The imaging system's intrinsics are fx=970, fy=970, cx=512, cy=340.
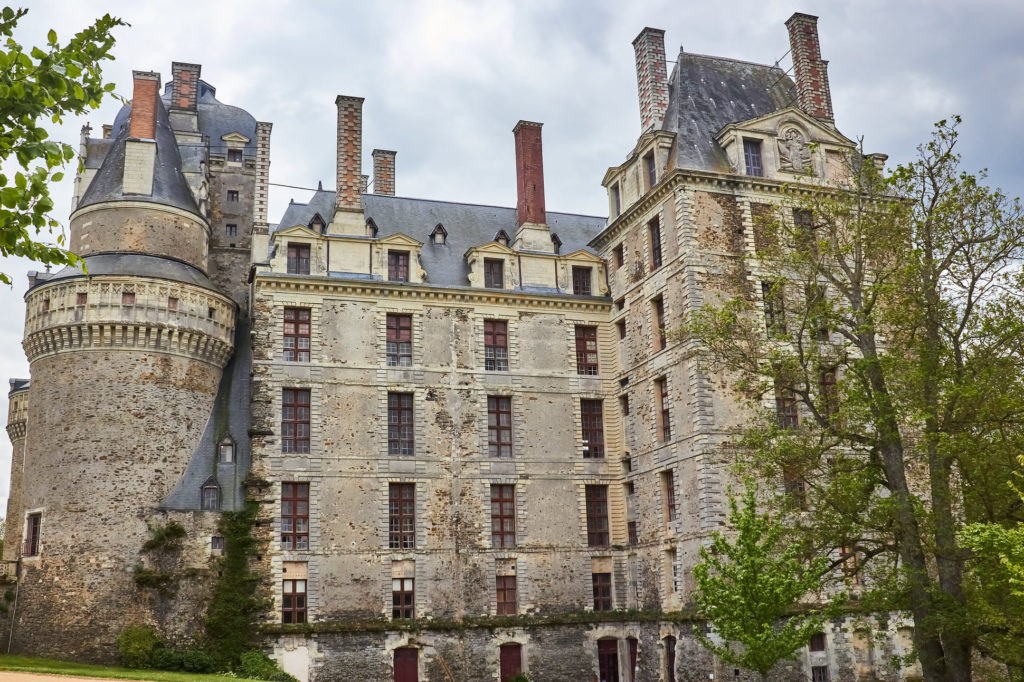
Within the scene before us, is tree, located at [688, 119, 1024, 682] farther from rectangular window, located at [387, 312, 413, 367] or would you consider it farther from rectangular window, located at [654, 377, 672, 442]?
rectangular window, located at [387, 312, 413, 367]

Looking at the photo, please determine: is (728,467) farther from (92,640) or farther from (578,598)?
(92,640)

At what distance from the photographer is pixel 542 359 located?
31.7m

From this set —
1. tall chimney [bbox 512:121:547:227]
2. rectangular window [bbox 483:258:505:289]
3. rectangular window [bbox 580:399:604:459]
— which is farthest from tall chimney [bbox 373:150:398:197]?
rectangular window [bbox 580:399:604:459]

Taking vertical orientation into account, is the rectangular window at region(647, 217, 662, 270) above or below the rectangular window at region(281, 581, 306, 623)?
above

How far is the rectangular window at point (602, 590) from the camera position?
98.9 feet

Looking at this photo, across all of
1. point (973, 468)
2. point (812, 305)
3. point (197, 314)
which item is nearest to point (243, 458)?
point (197, 314)

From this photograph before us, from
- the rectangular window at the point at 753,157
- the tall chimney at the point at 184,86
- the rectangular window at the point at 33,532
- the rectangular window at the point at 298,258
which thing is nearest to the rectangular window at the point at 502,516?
the rectangular window at the point at 298,258

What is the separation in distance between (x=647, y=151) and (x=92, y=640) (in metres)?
21.5

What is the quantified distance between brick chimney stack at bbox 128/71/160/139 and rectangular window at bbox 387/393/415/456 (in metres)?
11.7

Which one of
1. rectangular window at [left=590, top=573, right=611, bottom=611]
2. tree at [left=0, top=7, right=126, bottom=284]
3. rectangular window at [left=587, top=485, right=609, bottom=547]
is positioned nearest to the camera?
tree at [left=0, top=7, right=126, bottom=284]

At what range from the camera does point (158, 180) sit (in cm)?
3116

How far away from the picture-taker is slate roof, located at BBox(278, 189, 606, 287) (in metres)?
32.9

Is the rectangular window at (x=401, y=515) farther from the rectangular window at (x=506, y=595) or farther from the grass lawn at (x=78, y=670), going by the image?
the grass lawn at (x=78, y=670)

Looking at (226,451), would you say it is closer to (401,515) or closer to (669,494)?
(401,515)
